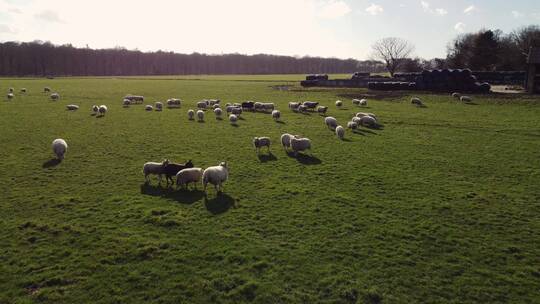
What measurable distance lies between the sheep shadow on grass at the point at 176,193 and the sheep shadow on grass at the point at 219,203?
460 mm

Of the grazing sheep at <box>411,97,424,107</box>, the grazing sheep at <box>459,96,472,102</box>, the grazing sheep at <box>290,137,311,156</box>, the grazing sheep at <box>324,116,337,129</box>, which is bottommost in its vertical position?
the grazing sheep at <box>290,137,311,156</box>

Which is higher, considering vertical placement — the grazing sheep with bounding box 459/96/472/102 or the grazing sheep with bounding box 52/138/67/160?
the grazing sheep with bounding box 459/96/472/102

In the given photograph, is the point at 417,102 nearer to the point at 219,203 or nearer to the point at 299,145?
the point at 299,145

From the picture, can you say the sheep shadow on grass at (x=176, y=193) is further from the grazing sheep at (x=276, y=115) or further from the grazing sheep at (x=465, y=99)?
the grazing sheep at (x=465, y=99)

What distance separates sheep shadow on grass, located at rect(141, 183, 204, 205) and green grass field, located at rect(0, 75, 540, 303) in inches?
3.6

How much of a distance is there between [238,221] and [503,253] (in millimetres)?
7816

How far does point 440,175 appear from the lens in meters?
16.0

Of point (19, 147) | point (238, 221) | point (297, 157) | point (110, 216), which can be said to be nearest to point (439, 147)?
point (297, 157)

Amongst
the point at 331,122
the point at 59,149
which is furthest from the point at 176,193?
the point at 331,122

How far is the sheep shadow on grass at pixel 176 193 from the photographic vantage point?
512 inches

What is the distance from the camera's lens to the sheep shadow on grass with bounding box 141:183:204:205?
42.7 feet

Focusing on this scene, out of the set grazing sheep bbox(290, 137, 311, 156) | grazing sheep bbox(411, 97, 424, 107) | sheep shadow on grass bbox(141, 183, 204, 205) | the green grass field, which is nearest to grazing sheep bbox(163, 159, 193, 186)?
sheep shadow on grass bbox(141, 183, 204, 205)

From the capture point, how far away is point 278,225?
11.1 m

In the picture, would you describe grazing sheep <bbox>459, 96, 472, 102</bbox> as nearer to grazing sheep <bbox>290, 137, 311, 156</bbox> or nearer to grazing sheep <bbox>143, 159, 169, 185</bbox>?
grazing sheep <bbox>290, 137, 311, 156</bbox>
